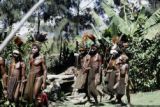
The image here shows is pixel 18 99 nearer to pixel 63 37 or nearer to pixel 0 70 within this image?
pixel 0 70

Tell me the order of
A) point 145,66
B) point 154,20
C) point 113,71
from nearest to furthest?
point 113,71 < point 154,20 < point 145,66

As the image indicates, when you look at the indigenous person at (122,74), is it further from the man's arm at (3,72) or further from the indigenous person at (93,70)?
the man's arm at (3,72)

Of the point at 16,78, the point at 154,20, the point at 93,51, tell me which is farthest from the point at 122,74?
the point at 154,20

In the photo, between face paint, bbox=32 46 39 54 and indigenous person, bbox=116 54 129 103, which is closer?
face paint, bbox=32 46 39 54

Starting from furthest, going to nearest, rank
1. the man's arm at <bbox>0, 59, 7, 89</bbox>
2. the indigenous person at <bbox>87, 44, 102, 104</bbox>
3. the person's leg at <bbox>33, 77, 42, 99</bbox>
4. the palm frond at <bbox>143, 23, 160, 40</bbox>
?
1. the palm frond at <bbox>143, 23, 160, 40</bbox>
2. the indigenous person at <bbox>87, 44, 102, 104</bbox>
3. the man's arm at <bbox>0, 59, 7, 89</bbox>
4. the person's leg at <bbox>33, 77, 42, 99</bbox>

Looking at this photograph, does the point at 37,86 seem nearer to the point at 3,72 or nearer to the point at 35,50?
the point at 35,50

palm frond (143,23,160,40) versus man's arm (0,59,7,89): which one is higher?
palm frond (143,23,160,40)

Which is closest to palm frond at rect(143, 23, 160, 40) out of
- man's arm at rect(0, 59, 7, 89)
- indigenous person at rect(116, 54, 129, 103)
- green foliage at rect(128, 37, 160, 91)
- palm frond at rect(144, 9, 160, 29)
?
palm frond at rect(144, 9, 160, 29)

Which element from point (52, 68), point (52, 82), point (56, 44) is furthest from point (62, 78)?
point (56, 44)

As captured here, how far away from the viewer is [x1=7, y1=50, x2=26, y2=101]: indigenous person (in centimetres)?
981

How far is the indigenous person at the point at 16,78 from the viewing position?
386 inches

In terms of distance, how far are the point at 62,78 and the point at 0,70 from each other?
6002 millimetres

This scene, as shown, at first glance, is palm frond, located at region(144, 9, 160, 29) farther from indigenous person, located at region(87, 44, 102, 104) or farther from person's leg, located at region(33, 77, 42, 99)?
person's leg, located at region(33, 77, 42, 99)

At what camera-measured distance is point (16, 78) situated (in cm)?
984
